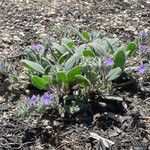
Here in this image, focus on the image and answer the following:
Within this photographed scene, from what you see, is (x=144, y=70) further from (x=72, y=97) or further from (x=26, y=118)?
(x=26, y=118)

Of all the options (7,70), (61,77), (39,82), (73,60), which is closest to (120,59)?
(73,60)

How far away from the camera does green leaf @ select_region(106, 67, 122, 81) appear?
2.76 meters

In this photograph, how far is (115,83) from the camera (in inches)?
116

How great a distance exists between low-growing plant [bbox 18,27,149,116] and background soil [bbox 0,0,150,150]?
0.14 m

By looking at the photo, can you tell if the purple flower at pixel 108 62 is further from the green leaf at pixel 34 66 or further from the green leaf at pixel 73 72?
the green leaf at pixel 34 66

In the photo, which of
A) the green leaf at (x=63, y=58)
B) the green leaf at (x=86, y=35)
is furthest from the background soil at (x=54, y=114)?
the green leaf at (x=86, y=35)

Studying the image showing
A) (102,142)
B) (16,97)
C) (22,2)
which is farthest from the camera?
(22,2)

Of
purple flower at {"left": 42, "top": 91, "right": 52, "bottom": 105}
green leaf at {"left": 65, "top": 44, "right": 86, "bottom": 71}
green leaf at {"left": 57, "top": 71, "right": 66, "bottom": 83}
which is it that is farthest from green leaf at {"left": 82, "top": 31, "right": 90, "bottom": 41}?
purple flower at {"left": 42, "top": 91, "right": 52, "bottom": 105}

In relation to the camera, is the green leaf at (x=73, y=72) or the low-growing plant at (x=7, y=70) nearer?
the green leaf at (x=73, y=72)

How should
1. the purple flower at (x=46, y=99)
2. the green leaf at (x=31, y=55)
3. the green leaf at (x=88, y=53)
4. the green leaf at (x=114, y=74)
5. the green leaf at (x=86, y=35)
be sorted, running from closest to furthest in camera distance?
the purple flower at (x=46, y=99) < the green leaf at (x=114, y=74) < the green leaf at (x=88, y=53) < the green leaf at (x=31, y=55) < the green leaf at (x=86, y=35)

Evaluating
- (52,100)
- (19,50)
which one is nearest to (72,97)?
(52,100)

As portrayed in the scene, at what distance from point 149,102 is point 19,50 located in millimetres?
1140

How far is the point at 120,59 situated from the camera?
2.83m

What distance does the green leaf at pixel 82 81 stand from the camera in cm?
265
